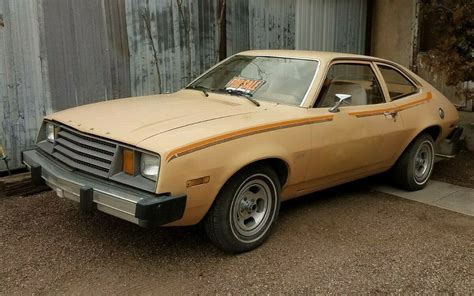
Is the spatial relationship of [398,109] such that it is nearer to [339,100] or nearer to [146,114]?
[339,100]

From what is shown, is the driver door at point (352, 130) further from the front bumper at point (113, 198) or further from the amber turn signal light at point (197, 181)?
the front bumper at point (113, 198)

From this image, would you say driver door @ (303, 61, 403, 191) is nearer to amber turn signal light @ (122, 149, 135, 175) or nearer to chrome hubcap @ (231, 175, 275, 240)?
chrome hubcap @ (231, 175, 275, 240)

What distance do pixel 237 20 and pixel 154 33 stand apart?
5.05 feet

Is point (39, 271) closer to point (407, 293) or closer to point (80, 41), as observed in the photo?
point (407, 293)

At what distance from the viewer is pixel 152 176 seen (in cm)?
351

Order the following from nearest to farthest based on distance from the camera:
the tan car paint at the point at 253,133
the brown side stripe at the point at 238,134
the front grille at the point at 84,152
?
the brown side stripe at the point at 238,134
the tan car paint at the point at 253,133
the front grille at the point at 84,152

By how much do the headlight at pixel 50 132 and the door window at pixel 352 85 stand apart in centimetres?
232

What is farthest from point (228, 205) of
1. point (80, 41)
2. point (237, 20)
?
point (237, 20)

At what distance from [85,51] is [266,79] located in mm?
2600

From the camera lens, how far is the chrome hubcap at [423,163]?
583 centimetres

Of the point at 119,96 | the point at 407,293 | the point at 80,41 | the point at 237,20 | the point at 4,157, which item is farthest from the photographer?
the point at 237,20

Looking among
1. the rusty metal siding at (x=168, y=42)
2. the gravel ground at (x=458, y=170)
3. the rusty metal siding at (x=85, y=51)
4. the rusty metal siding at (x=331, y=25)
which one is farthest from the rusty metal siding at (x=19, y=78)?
the gravel ground at (x=458, y=170)

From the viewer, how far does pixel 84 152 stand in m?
3.90

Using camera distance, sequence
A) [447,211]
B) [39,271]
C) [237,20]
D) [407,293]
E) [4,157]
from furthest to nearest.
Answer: [237,20], [4,157], [447,211], [39,271], [407,293]
